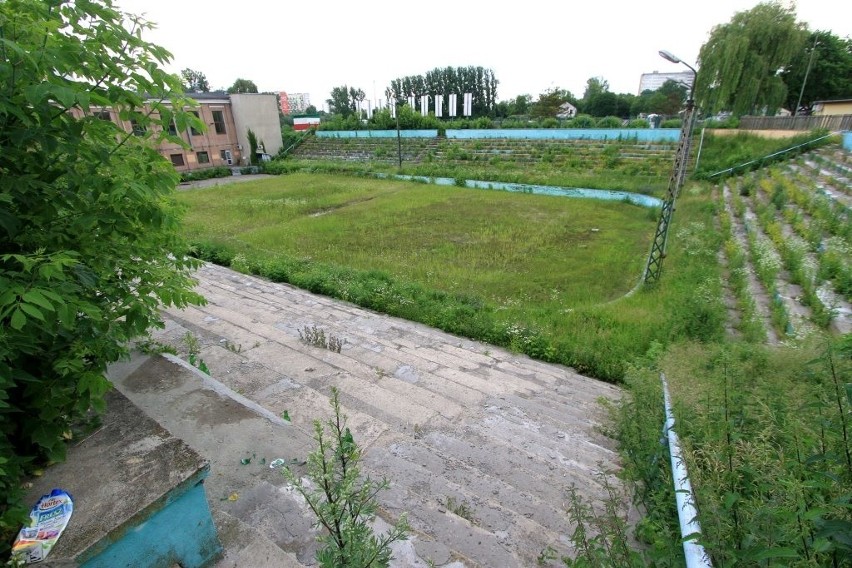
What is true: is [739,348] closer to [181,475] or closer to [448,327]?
[448,327]

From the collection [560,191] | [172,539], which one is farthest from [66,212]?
[560,191]

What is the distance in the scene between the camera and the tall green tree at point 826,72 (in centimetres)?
3516

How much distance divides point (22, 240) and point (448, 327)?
6434 mm

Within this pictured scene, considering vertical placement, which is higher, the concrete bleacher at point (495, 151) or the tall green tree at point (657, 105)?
the tall green tree at point (657, 105)

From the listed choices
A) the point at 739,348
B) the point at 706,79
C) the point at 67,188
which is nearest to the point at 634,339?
the point at 739,348

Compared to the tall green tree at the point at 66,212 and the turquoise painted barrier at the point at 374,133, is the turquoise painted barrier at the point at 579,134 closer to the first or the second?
the turquoise painted barrier at the point at 374,133

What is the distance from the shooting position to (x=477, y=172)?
1129 inches

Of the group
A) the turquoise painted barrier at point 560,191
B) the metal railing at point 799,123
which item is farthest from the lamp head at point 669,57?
the metal railing at point 799,123

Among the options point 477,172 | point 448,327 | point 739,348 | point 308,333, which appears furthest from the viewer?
point 477,172

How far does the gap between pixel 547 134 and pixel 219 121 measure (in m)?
28.8

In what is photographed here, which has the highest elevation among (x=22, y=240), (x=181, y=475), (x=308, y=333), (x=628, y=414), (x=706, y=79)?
(x=706, y=79)

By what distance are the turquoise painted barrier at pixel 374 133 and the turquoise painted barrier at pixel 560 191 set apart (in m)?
13.1

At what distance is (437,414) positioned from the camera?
14.6 feet

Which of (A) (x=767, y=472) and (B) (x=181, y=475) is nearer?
(B) (x=181, y=475)
